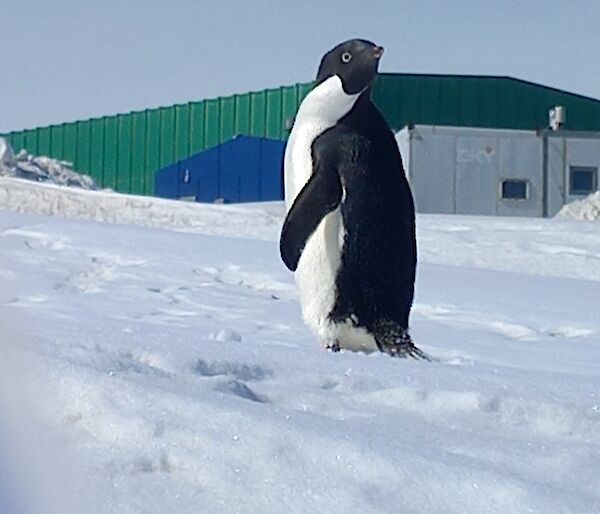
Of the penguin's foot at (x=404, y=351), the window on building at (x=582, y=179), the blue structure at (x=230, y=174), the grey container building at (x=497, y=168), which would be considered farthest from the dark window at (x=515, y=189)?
the penguin's foot at (x=404, y=351)

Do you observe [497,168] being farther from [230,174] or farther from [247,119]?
[247,119]

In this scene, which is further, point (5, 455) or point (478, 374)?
point (478, 374)

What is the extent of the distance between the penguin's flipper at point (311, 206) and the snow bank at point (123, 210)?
28.4 ft

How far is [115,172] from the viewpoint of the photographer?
29.7 m

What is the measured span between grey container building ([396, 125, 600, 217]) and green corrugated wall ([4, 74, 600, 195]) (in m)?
3.17

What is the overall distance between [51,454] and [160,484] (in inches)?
6.4

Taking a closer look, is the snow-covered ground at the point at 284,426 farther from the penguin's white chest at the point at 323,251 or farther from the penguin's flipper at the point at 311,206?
the penguin's flipper at the point at 311,206

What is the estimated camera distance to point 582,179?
71.1ft

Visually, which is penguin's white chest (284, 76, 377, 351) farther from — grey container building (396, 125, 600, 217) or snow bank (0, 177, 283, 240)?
grey container building (396, 125, 600, 217)

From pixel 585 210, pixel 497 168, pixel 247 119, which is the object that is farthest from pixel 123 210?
pixel 247 119

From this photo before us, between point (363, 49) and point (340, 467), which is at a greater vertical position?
point (363, 49)

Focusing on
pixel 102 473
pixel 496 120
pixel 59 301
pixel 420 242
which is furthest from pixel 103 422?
pixel 496 120

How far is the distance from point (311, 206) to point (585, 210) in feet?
47.1

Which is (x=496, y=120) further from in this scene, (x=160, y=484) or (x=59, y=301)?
(x=160, y=484)
